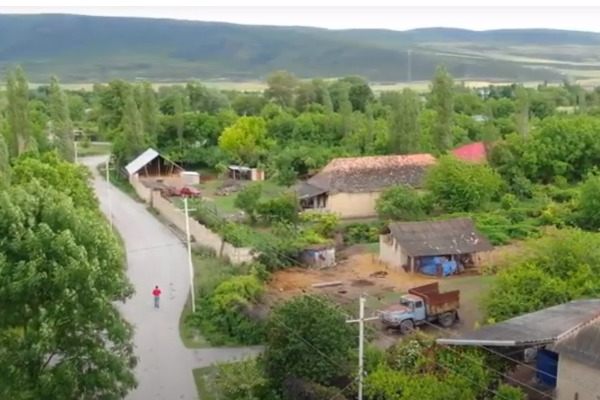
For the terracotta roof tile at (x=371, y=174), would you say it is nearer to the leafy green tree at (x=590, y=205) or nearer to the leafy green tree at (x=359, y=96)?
the leafy green tree at (x=590, y=205)

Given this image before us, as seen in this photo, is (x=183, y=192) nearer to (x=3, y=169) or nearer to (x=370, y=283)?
(x=3, y=169)

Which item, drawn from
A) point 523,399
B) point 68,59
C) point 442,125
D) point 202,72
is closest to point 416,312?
point 523,399

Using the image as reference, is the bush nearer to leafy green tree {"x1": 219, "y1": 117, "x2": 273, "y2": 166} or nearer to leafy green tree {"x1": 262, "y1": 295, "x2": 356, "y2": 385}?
leafy green tree {"x1": 262, "y1": 295, "x2": 356, "y2": 385}

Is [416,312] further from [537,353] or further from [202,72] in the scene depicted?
[202,72]

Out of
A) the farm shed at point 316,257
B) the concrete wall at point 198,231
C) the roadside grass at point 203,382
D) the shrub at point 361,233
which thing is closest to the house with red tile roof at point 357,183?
the shrub at point 361,233

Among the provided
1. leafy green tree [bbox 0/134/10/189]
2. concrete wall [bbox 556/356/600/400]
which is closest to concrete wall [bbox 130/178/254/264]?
leafy green tree [bbox 0/134/10/189]

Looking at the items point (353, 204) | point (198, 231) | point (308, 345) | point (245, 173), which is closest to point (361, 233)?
point (353, 204)
